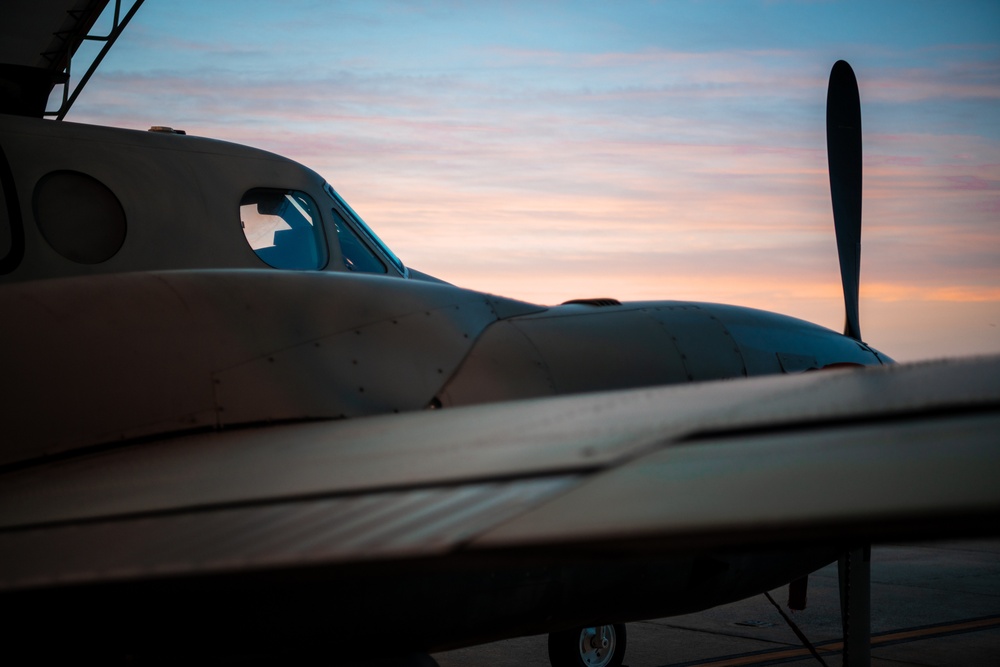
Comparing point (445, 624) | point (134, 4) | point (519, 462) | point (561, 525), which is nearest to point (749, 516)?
point (561, 525)

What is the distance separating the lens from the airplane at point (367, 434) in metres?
2.22

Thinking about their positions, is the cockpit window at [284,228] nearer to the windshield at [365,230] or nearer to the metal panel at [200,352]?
the windshield at [365,230]

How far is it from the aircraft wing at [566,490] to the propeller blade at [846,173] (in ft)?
16.9

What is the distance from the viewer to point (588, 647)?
29.2 feet

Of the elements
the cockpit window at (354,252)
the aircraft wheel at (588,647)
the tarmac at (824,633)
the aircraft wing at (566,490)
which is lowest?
the tarmac at (824,633)

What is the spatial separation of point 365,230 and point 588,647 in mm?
4187

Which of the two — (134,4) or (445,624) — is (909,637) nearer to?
(445,624)

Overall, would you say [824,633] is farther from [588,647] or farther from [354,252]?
[354,252]

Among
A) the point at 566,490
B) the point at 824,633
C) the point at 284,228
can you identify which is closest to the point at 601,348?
the point at 284,228

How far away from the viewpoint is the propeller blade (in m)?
8.17

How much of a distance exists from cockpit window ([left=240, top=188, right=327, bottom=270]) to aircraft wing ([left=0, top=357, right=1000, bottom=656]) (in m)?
3.14

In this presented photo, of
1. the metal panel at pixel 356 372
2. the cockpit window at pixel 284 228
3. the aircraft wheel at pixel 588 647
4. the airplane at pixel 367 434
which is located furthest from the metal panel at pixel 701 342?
the aircraft wheel at pixel 588 647

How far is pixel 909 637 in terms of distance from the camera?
11.3 m

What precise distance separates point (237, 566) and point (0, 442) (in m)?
2.45
